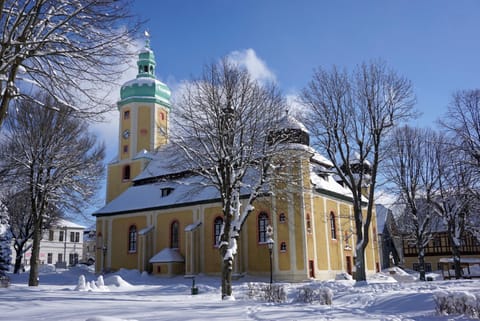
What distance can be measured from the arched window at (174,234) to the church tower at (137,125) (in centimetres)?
942

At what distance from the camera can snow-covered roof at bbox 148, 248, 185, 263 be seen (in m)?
34.6

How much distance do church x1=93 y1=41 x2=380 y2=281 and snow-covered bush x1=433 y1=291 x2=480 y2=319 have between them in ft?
39.1

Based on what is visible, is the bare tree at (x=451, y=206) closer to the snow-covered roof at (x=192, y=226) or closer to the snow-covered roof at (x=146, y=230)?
the snow-covered roof at (x=192, y=226)

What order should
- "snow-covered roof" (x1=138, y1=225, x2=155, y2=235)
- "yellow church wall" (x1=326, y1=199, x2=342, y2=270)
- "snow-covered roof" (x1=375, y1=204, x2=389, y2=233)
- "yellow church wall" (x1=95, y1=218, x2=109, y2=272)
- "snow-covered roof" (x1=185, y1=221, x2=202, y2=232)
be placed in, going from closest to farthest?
"yellow church wall" (x1=326, y1=199, x2=342, y2=270), "snow-covered roof" (x1=185, y1=221, x2=202, y2=232), "snow-covered roof" (x1=138, y1=225, x2=155, y2=235), "yellow church wall" (x1=95, y1=218, x2=109, y2=272), "snow-covered roof" (x1=375, y1=204, x2=389, y2=233)

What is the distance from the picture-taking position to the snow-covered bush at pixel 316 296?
1606 cm

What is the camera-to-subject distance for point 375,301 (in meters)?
16.7

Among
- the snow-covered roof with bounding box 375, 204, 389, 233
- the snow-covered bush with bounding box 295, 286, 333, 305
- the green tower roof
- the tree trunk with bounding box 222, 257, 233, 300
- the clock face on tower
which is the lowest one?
the snow-covered bush with bounding box 295, 286, 333, 305

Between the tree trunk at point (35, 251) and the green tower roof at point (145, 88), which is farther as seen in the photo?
the green tower roof at point (145, 88)

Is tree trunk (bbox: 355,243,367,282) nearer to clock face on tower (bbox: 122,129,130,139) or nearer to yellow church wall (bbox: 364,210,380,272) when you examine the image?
yellow church wall (bbox: 364,210,380,272)

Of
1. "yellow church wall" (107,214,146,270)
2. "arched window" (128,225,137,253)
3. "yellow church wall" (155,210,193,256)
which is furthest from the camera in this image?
"arched window" (128,225,137,253)

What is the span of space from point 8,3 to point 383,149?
64.4 ft

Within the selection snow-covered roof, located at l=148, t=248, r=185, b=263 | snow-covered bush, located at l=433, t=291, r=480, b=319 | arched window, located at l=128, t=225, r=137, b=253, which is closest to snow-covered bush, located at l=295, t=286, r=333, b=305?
snow-covered bush, located at l=433, t=291, r=480, b=319

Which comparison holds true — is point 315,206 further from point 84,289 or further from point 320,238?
point 84,289

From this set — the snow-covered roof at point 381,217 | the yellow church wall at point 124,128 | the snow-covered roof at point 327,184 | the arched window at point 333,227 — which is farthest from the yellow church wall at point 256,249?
the snow-covered roof at point 381,217
